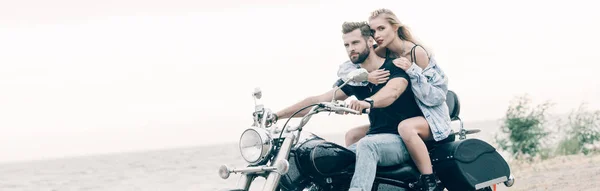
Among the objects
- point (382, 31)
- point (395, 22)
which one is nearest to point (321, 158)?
point (382, 31)

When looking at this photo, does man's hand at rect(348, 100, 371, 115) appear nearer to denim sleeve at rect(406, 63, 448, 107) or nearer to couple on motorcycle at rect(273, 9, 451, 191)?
couple on motorcycle at rect(273, 9, 451, 191)

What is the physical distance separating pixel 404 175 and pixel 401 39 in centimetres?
99

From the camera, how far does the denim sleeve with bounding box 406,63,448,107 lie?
5.30 meters

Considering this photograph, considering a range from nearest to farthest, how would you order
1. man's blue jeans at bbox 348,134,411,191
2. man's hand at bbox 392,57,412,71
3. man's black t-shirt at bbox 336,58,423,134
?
man's blue jeans at bbox 348,134,411,191
man's hand at bbox 392,57,412,71
man's black t-shirt at bbox 336,58,423,134

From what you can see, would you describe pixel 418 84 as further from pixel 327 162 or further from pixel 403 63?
pixel 327 162

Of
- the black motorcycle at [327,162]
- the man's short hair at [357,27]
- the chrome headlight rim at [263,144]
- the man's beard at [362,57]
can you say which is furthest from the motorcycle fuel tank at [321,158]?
the man's short hair at [357,27]

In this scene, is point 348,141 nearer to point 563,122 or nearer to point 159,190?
point 563,122

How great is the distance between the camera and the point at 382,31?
5551mm

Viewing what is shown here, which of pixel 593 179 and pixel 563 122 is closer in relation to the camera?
pixel 593 179

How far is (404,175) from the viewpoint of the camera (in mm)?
5336

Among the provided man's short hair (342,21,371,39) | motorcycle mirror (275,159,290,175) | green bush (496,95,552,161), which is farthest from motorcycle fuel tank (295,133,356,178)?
green bush (496,95,552,161)

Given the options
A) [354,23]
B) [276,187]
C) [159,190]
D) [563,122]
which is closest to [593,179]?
[563,122]

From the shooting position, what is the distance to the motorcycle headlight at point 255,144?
A: 4.75 m

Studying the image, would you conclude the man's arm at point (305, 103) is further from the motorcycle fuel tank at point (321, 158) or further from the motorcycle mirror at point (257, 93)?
the motorcycle fuel tank at point (321, 158)
